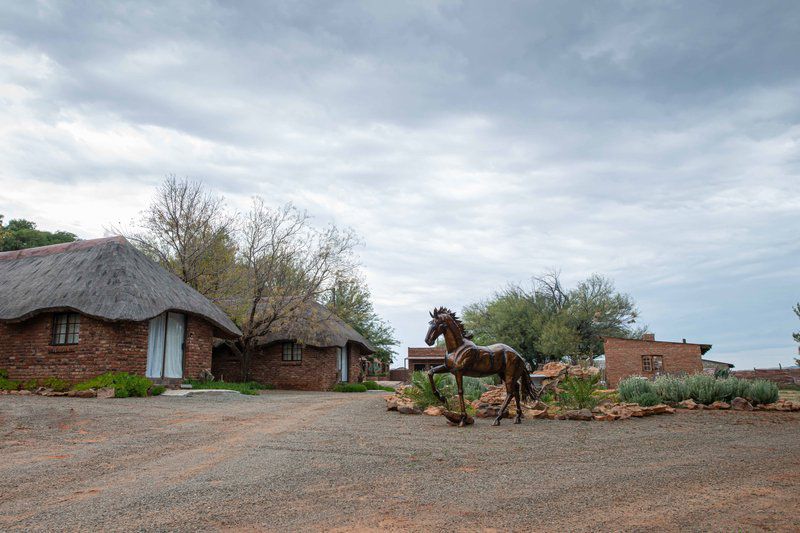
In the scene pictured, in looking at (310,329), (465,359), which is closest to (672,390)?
(465,359)

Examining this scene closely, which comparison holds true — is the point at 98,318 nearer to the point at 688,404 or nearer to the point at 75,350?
the point at 75,350

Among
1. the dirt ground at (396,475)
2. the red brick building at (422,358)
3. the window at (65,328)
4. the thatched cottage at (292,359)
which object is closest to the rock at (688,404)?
the dirt ground at (396,475)

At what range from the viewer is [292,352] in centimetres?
2850

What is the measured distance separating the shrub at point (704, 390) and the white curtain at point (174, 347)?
15901mm

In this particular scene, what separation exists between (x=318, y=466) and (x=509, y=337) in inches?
1292

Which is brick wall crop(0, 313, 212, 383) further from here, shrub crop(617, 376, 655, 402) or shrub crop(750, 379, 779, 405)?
shrub crop(750, 379, 779, 405)

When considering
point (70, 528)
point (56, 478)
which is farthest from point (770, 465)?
point (56, 478)

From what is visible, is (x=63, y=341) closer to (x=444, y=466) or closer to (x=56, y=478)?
(x=56, y=478)

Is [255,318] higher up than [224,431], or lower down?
higher up

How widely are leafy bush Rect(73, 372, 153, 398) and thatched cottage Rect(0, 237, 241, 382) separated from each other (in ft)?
3.23

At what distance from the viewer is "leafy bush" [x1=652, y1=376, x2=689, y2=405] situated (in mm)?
13219

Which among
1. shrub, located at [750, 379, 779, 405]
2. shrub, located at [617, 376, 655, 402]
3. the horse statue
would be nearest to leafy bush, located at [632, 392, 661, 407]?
shrub, located at [617, 376, 655, 402]

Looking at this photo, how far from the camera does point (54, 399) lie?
1452 centimetres

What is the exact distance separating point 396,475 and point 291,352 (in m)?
23.3
